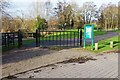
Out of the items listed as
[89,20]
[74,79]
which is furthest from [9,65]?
[89,20]

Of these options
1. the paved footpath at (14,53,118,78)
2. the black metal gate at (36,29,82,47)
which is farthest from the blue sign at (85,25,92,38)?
the paved footpath at (14,53,118,78)

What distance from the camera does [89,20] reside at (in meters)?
67.2

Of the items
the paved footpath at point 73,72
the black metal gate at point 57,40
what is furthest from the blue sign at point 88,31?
the paved footpath at point 73,72

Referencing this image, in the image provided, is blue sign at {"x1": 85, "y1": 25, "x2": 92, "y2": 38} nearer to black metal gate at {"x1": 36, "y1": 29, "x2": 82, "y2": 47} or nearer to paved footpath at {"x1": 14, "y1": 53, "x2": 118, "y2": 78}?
black metal gate at {"x1": 36, "y1": 29, "x2": 82, "y2": 47}

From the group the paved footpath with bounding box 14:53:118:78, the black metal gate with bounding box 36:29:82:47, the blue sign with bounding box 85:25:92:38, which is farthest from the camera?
the black metal gate with bounding box 36:29:82:47

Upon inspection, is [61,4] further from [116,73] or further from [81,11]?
[116,73]

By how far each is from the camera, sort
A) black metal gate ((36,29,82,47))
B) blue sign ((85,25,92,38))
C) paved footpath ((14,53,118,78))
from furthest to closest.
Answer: black metal gate ((36,29,82,47))
blue sign ((85,25,92,38))
paved footpath ((14,53,118,78))

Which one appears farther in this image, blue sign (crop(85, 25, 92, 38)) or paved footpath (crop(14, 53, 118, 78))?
blue sign (crop(85, 25, 92, 38))

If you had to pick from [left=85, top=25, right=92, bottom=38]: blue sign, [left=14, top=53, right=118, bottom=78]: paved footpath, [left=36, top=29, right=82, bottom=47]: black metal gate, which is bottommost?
[left=14, top=53, right=118, bottom=78]: paved footpath

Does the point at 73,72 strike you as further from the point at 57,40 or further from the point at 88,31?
the point at 57,40

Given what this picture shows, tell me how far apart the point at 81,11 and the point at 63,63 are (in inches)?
2174

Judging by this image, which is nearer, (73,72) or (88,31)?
(73,72)

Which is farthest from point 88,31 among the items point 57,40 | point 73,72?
point 73,72

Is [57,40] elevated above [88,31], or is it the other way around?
[88,31]
